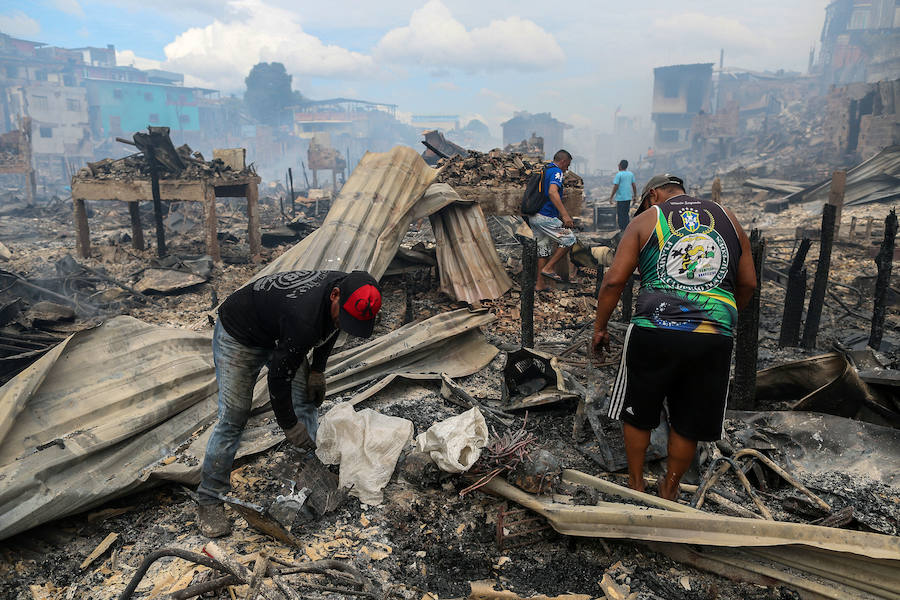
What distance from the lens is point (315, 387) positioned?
10.9 feet

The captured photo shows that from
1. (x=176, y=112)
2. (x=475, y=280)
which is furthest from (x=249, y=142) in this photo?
(x=475, y=280)

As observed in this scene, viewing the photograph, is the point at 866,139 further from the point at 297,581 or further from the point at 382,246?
the point at 297,581

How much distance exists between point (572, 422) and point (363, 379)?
1798mm

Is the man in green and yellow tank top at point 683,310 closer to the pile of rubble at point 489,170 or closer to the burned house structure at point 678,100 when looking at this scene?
the pile of rubble at point 489,170

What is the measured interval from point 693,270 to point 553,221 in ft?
15.5

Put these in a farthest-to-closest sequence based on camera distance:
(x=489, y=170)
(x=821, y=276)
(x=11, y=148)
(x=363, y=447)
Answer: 1. (x=11, y=148)
2. (x=489, y=170)
3. (x=821, y=276)
4. (x=363, y=447)

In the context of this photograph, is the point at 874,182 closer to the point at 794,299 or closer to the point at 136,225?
the point at 794,299

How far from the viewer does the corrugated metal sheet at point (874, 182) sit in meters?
14.4

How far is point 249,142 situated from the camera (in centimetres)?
5966

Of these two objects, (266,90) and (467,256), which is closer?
(467,256)

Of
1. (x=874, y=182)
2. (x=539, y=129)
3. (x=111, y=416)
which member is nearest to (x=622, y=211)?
(x=874, y=182)

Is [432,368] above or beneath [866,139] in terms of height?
beneath

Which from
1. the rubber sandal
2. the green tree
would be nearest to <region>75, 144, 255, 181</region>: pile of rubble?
the rubber sandal

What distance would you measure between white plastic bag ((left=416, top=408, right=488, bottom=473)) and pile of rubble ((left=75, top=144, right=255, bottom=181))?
851 centimetres
